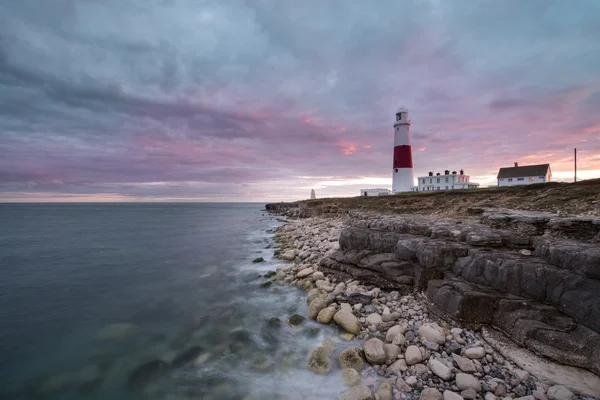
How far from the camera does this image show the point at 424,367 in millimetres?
5695

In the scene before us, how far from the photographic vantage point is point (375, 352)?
6137mm

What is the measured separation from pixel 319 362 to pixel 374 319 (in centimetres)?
217

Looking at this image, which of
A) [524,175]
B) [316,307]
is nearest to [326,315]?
[316,307]

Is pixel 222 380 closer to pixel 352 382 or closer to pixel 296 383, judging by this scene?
pixel 296 383

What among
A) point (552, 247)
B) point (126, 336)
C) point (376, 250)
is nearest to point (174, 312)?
point (126, 336)

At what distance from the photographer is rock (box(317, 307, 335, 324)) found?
8.30 m

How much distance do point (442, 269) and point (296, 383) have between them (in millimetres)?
5425

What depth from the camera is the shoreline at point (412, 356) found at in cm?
501

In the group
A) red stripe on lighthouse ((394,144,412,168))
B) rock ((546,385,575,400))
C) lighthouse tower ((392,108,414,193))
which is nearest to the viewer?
rock ((546,385,575,400))

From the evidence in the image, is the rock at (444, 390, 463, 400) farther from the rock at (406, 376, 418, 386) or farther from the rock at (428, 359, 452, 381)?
the rock at (406, 376, 418, 386)

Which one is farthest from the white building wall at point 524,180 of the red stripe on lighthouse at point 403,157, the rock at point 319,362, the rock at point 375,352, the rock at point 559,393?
the rock at point 319,362

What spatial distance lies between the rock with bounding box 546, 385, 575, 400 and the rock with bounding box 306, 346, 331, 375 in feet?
13.1

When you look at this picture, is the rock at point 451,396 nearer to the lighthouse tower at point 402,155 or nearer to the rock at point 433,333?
the rock at point 433,333

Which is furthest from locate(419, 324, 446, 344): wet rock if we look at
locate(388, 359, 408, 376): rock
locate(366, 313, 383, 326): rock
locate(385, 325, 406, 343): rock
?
locate(366, 313, 383, 326): rock
